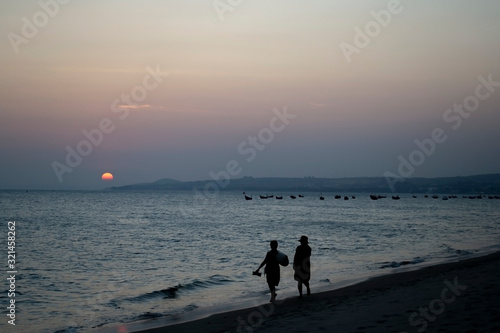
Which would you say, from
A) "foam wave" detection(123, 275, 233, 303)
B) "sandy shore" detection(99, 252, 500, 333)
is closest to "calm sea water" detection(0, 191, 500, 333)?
"foam wave" detection(123, 275, 233, 303)

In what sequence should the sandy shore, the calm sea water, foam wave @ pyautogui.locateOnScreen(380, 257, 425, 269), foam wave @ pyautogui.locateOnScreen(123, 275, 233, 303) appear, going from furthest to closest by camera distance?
foam wave @ pyautogui.locateOnScreen(380, 257, 425, 269), foam wave @ pyautogui.locateOnScreen(123, 275, 233, 303), the calm sea water, the sandy shore

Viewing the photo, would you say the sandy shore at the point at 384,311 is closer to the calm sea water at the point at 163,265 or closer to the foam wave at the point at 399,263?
the calm sea water at the point at 163,265

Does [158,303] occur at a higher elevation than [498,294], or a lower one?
lower

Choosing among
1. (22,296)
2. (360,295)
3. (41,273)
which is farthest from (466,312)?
(41,273)

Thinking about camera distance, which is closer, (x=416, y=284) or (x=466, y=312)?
(x=466, y=312)

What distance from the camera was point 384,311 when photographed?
12.5m

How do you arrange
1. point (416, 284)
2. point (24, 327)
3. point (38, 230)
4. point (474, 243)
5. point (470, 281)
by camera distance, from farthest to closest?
point (38, 230) → point (474, 243) → point (416, 284) → point (470, 281) → point (24, 327)

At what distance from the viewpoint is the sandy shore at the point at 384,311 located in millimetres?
10570

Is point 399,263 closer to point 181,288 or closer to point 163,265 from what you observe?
point 163,265

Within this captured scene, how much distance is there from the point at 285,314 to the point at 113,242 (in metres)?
30.1

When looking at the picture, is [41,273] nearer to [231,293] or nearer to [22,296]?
[22,296]

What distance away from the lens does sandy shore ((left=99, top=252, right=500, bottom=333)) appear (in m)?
10.6

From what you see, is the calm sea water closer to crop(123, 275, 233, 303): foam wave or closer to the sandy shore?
crop(123, 275, 233, 303): foam wave

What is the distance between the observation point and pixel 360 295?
54.6 feet
